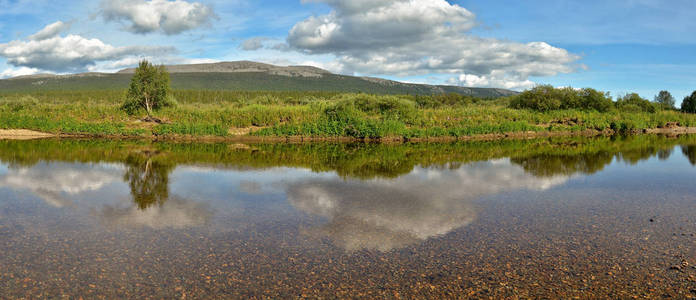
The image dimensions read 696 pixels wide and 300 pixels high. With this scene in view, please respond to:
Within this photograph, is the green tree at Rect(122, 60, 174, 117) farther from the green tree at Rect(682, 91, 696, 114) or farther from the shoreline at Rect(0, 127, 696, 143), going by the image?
the green tree at Rect(682, 91, 696, 114)

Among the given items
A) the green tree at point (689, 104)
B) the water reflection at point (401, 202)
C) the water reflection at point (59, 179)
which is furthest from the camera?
the green tree at point (689, 104)

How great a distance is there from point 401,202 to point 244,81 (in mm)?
150971

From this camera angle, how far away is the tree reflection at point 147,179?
10820 mm

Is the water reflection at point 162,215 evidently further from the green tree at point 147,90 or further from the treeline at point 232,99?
the green tree at point 147,90

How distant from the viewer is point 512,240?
7.64 m

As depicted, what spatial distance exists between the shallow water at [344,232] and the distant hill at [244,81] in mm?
132820

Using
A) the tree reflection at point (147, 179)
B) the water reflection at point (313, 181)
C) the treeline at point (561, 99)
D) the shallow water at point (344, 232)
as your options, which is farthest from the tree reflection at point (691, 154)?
the tree reflection at point (147, 179)

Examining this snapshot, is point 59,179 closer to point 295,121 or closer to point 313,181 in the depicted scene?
point 313,181

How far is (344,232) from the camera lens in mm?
8047

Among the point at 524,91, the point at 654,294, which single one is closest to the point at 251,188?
the point at 654,294

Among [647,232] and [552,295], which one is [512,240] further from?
[647,232]

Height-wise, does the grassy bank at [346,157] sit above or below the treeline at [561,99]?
below

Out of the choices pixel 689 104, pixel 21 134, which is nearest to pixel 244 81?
pixel 21 134

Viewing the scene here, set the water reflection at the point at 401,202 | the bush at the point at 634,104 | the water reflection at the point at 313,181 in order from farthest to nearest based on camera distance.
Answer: the bush at the point at 634,104
the water reflection at the point at 313,181
the water reflection at the point at 401,202
